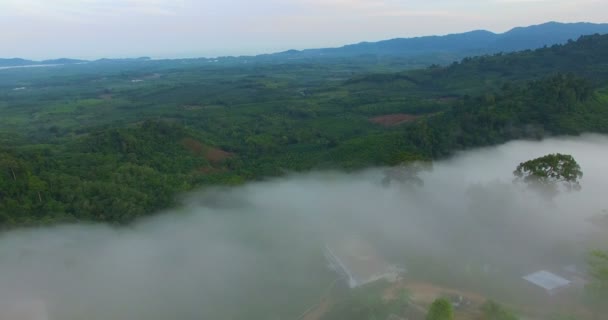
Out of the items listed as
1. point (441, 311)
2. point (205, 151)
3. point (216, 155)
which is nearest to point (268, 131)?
point (216, 155)

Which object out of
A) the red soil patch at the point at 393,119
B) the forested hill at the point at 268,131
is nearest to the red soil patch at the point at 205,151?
the forested hill at the point at 268,131

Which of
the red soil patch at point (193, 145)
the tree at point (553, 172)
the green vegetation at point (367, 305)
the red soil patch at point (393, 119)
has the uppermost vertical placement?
the tree at point (553, 172)

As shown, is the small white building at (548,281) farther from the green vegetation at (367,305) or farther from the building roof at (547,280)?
the green vegetation at (367,305)

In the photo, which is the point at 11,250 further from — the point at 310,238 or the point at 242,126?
the point at 242,126

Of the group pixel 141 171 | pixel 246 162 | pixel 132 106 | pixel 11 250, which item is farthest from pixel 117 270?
pixel 132 106

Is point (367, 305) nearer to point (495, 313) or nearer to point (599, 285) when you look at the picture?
point (495, 313)
